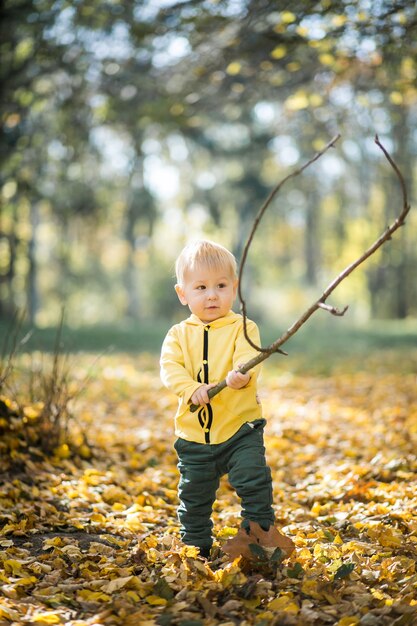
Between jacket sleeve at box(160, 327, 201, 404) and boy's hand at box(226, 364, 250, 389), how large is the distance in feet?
Result: 0.80

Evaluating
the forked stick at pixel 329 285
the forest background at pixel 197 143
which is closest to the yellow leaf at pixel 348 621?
the forked stick at pixel 329 285

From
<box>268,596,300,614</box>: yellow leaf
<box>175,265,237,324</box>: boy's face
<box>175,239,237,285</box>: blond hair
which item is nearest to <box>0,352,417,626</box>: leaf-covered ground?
<box>268,596,300,614</box>: yellow leaf

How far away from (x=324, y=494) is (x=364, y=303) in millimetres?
34795

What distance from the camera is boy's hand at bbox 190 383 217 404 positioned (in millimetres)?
2830

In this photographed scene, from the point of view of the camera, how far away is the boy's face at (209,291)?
118 inches

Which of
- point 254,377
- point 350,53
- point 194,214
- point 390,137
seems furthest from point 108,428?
point 194,214

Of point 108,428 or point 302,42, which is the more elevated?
point 302,42

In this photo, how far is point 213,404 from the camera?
3.00 meters

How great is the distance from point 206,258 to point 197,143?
68.8 ft

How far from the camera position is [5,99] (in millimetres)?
10570

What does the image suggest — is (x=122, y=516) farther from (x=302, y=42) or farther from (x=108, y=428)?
(x=302, y=42)

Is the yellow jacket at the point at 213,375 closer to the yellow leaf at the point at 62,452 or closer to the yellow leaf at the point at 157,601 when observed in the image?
the yellow leaf at the point at 157,601

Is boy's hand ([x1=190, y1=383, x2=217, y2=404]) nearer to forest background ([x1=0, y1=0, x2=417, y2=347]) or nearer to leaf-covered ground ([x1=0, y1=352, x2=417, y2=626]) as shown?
leaf-covered ground ([x1=0, y1=352, x2=417, y2=626])

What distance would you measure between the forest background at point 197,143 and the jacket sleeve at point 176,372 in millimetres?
1412
